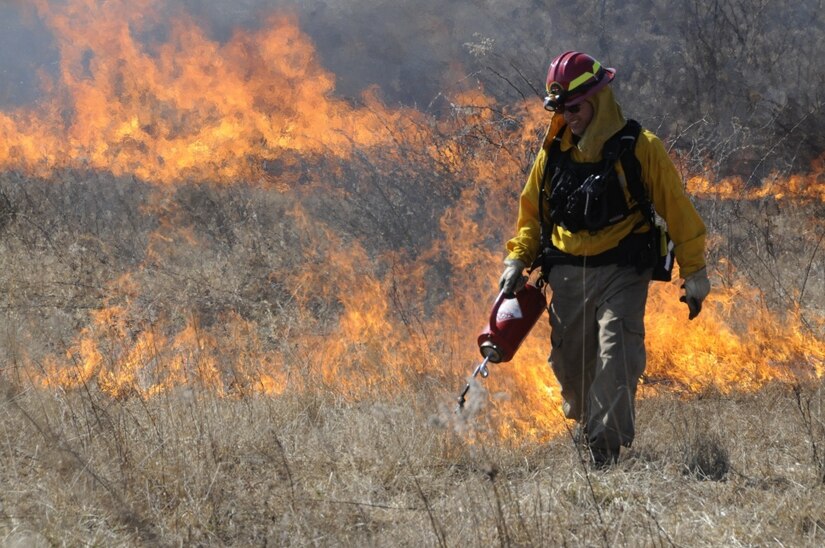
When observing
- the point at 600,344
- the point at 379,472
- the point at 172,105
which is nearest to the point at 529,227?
the point at 600,344

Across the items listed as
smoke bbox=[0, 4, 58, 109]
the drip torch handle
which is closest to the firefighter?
the drip torch handle

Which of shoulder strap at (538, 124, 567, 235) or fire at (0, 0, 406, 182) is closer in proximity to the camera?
shoulder strap at (538, 124, 567, 235)

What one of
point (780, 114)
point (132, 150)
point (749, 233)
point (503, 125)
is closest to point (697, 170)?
point (749, 233)

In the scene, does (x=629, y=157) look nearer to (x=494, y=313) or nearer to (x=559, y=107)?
(x=559, y=107)

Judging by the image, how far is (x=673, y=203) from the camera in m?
3.30

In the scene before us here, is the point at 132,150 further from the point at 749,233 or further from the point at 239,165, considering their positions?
the point at 749,233

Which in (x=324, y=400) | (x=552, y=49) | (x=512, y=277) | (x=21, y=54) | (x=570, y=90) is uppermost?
(x=21, y=54)

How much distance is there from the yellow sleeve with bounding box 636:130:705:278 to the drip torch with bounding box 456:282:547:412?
2.28ft

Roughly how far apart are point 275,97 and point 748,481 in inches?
338

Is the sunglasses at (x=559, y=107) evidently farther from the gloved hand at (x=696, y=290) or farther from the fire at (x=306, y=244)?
the fire at (x=306, y=244)

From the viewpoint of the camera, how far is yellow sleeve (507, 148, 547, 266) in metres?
3.76

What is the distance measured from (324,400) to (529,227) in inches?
59.1

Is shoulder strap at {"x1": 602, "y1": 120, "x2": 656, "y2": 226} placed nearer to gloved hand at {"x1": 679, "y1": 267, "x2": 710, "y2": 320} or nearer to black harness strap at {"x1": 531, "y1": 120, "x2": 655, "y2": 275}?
black harness strap at {"x1": 531, "y1": 120, "x2": 655, "y2": 275}

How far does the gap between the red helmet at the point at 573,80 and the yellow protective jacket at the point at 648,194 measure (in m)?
0.06
